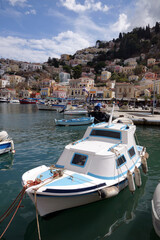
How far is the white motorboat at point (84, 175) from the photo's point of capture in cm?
577

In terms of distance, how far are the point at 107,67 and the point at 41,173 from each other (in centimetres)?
14583

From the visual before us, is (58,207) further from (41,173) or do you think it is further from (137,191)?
(137,191)

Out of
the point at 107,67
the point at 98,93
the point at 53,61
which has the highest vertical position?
the point at 53,61

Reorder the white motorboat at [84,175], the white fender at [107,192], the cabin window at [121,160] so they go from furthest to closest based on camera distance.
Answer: the cabin window at [121,160], the white fender at [107,192], the white motorboat at [84,175]

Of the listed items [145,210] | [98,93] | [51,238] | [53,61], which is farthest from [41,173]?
[53,61]

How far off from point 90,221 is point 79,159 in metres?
2.35

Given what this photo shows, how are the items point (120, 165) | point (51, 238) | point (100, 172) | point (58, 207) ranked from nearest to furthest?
point (51, 238)
point (58, 207)
point (100, 172)
point (120, 165)

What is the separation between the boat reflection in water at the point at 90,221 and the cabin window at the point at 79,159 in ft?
5.55

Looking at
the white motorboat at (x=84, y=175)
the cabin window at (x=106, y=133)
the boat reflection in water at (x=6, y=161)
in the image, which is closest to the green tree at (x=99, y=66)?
the boat reflection in water at (x=6, y=161)

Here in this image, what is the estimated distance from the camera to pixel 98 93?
90.4 m

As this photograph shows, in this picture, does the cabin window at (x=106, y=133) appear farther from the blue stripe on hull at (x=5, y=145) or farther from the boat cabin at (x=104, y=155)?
the blue stripe on hull at (x=5, y=145)

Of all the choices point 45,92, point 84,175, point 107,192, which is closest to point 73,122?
point 84,175

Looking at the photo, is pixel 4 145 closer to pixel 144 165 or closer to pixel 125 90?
pixel 144 165

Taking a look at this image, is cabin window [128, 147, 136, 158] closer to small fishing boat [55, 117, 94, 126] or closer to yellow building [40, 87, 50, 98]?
small fishing boat [55, 117, 94, 126]
